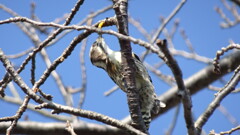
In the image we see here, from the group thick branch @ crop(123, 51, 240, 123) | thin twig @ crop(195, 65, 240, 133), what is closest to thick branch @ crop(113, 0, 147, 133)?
Answer: thin twig @ crop(195, 65, 240, 133)

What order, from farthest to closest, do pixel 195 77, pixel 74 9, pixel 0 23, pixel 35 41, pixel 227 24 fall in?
pixel 227 24
pixel 35 41
pixel 195 77
pixel 74 9
pixel 0 23

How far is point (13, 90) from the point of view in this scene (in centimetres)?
562

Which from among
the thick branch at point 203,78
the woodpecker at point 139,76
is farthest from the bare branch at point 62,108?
the woodpecker at point 139,76

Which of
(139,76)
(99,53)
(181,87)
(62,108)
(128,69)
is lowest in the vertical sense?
(181,87)

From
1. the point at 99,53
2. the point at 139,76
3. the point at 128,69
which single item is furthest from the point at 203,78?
the point at 128,69

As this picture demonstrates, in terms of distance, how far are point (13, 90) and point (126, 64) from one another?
370 centimetres

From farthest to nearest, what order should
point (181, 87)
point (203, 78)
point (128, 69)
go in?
point (203, 78), point (128, 69), point (181, 87)

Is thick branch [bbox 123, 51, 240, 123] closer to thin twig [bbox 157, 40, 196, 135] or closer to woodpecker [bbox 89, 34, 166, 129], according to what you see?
woodpecker [bbox 89, 34, 166, 129]

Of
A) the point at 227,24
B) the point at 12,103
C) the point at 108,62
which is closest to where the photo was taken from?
the point at 108,62

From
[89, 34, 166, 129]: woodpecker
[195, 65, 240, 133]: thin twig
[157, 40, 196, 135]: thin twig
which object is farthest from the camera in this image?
[89, 34, 166, 129]: woodpecker

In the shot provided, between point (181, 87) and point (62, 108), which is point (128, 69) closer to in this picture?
point (62, 108)

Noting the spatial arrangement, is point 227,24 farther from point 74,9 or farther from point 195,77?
point 74,9

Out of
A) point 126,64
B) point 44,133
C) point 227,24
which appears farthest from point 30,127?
point 227,24

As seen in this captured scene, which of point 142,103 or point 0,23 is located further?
point 142,103
